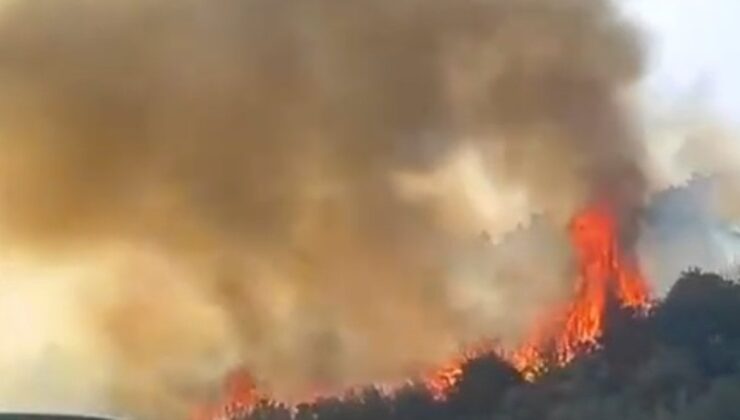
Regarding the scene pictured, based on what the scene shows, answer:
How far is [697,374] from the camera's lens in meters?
77.2

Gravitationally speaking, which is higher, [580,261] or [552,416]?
[580,261]

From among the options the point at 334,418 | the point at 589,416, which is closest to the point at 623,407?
the point at 589,416

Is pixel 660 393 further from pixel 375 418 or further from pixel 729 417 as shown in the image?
pixel 375 418

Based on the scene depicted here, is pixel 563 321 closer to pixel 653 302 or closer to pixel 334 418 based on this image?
pixel 653 302

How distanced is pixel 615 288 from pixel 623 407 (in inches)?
240

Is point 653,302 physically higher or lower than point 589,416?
higher

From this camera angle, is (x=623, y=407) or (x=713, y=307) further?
(x=713, y=307)

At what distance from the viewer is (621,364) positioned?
78438mm

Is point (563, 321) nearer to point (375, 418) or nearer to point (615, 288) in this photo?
point (615, 288)

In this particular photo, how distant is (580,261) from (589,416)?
7.51 m

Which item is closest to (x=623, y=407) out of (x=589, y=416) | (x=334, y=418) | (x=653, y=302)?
(x=589, y=416)

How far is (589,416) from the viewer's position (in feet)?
246

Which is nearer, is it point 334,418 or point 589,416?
point 589,416

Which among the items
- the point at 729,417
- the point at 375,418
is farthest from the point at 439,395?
the point at 729,417
